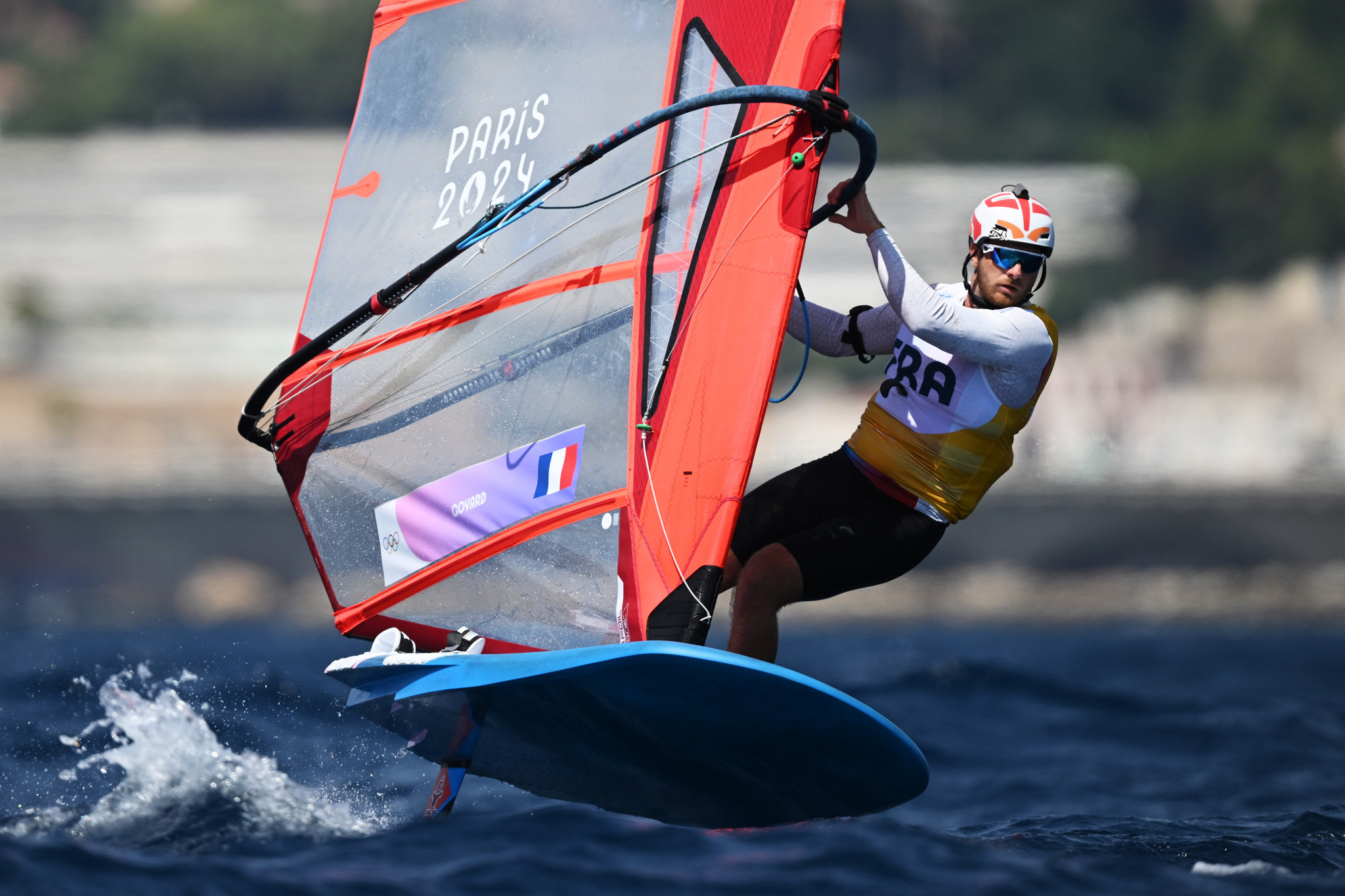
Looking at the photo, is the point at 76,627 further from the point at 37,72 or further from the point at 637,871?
the point at 37,72

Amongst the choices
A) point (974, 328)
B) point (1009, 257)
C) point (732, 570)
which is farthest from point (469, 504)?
point (1009, 257)

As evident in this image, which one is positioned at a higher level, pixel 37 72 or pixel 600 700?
pixel 37 72

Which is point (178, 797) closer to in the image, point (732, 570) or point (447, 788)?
point (447, 788)

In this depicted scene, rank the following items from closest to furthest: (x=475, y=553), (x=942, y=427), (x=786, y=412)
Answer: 1. (x=942, y=427)
2. (x=475, y=553)
3. (x=786, y=412)

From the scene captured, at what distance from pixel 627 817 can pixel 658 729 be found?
3.03 ft

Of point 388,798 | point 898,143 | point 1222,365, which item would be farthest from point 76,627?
point 898,143

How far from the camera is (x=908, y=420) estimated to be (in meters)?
4.54

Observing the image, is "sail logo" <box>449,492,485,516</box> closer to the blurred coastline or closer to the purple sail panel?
the purple sail panel

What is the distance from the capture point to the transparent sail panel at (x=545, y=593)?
4.52 m

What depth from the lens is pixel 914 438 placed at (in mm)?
4539

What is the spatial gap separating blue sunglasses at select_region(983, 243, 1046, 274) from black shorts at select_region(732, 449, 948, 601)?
744 millimetres

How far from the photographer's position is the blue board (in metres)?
3.94

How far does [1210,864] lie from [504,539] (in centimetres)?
223

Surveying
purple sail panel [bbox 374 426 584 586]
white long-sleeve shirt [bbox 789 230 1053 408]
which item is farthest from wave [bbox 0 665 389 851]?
white long-sleeve shirt [bbox 789 230 1053 408]
